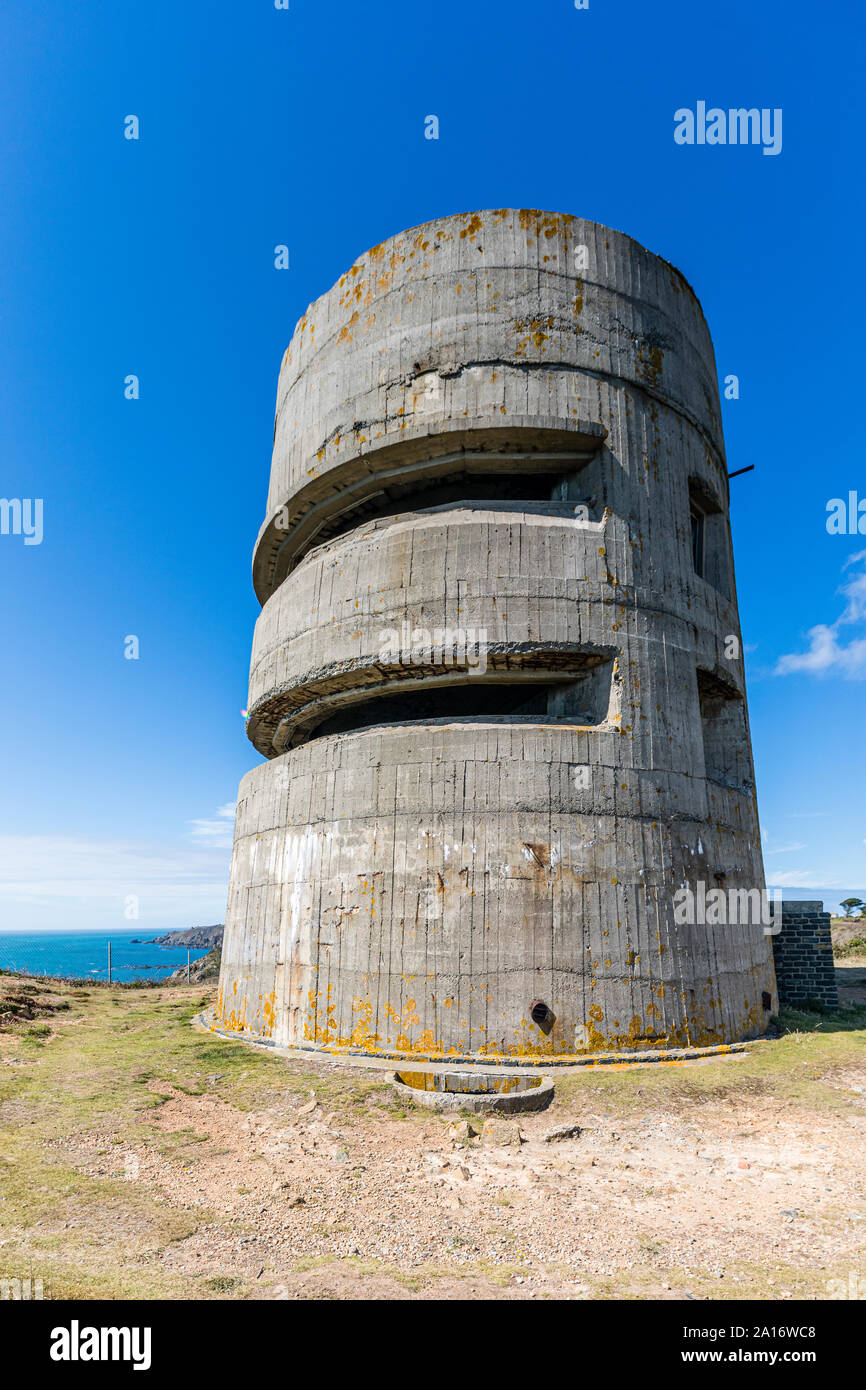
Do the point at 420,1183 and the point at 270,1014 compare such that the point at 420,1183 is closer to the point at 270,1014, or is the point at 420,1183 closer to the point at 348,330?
the point at 270,1014

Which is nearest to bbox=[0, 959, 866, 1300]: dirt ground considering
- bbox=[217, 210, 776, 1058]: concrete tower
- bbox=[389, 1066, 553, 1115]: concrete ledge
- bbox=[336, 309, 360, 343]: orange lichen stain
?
bbox=[389, 1066, 553, 1115]: concrete ledge

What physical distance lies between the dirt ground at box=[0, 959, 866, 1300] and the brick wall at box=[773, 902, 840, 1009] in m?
4.04

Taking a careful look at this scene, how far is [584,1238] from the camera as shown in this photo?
3977 millimetres

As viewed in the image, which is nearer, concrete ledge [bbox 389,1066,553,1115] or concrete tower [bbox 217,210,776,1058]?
concrete ledge [bbox 389,1066,553,1115]

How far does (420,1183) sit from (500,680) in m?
5.19

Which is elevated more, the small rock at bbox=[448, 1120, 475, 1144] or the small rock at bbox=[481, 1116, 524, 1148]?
the small rock at bbox=[448, 1120, 475, 1144]

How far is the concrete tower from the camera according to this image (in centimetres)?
768

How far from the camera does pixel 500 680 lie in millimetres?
8711

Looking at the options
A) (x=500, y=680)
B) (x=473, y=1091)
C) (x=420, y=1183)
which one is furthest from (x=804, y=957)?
(x=420, y=1183)

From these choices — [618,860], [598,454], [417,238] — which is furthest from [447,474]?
[618,860]

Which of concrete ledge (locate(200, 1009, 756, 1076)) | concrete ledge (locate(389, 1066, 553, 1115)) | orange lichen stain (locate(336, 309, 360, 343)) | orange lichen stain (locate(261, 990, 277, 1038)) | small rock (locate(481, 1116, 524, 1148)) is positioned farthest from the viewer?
orange lichen stain (locate(336, 309, 360, 343))

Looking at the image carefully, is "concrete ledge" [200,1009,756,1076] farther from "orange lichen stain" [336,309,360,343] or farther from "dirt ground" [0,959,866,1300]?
"orange lichen stain" [336,309,360,343]

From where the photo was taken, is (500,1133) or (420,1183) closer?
(420,1183)
